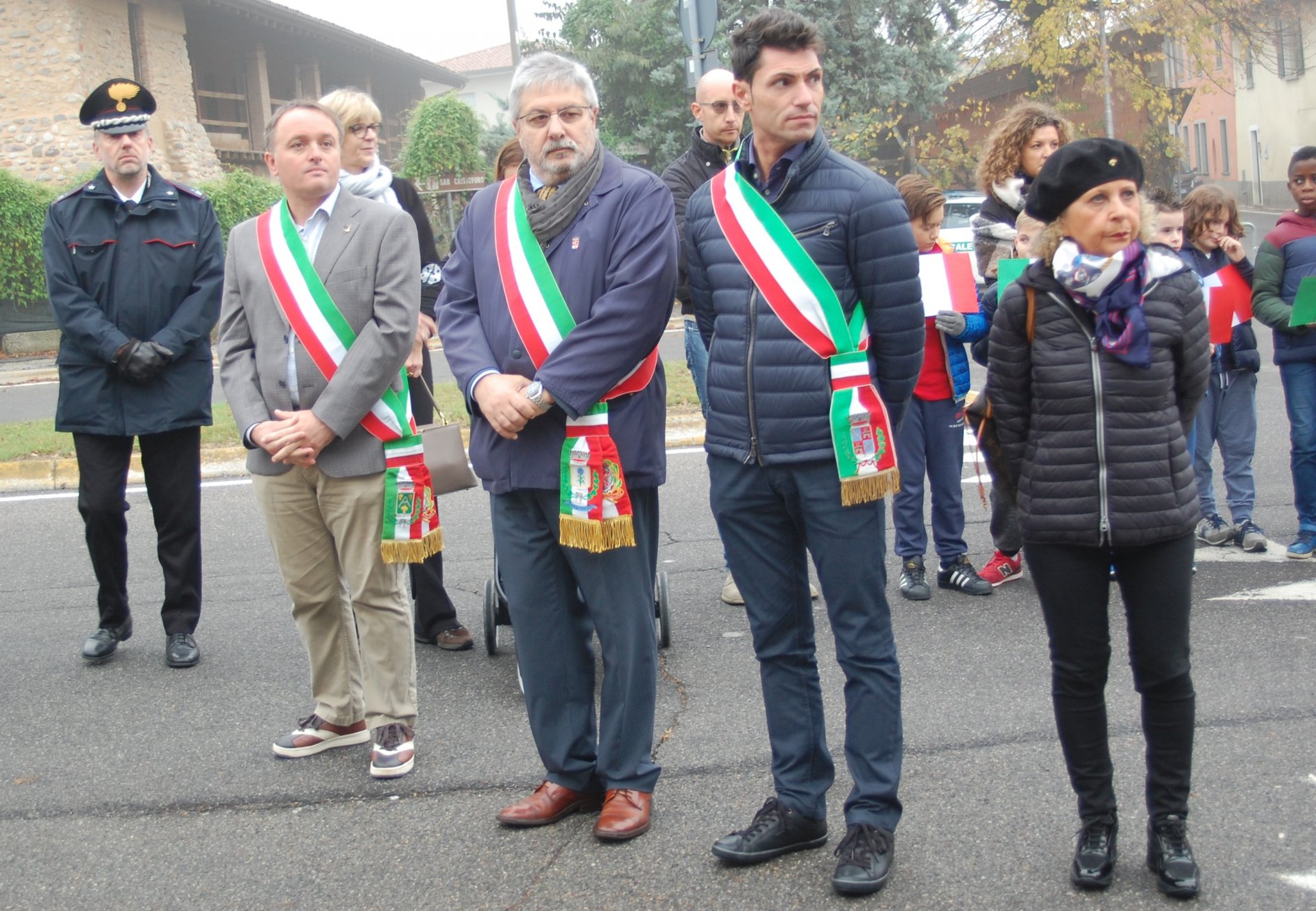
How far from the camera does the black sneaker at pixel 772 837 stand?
3.52 m

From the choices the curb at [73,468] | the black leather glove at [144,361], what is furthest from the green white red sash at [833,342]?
the curb at [73,468]

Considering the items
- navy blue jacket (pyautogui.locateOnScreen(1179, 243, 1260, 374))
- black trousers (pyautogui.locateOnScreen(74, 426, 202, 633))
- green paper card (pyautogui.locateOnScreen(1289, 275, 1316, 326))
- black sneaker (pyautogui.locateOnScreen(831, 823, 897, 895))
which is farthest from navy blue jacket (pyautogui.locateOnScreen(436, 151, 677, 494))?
navy blue jacket (pyautogui.locateOnScreen(1179, 243, 1260, 374))

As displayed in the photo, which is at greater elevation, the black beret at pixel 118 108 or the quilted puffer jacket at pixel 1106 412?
the black beret at pixel 118 108

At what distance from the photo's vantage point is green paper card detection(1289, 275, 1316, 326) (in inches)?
233

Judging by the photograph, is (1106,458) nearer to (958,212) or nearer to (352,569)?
(352,569)

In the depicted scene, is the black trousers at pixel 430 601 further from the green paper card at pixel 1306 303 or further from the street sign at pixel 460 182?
the street sign at pixel 460 182

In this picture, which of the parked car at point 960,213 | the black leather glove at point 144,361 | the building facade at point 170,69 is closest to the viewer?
the black leather glove at point 144,361

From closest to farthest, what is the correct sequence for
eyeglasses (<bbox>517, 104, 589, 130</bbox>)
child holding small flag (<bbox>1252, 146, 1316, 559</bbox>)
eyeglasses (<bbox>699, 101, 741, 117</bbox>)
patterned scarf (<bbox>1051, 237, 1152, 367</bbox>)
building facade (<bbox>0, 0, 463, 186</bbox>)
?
patterned scarf (<bbox>1051, 237, 1152, 367</bbox>)
eyeglasses (<bbox>517, 104, 589, 130</bbox>)
eyeglasses (<bbox>699, 101, 741, 117</bbox>)
child holding small flag (<bbox>1252, 146, 1316, 559</bbox>)
building facade (<bbox>0, 0, 463, 186</bbox>)

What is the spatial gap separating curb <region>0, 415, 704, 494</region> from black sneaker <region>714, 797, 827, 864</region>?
6.13m

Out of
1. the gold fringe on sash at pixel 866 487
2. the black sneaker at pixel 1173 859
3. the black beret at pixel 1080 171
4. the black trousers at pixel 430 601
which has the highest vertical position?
the black beret at pixel 1080 171

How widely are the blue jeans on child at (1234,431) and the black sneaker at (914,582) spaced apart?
4.90 ft

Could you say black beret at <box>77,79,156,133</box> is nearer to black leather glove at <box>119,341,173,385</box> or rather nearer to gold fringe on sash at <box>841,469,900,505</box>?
black leather glove at <box>119,341,173,385</box>

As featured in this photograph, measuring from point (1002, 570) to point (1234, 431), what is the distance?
4.77 ft

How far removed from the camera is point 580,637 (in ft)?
12.8
